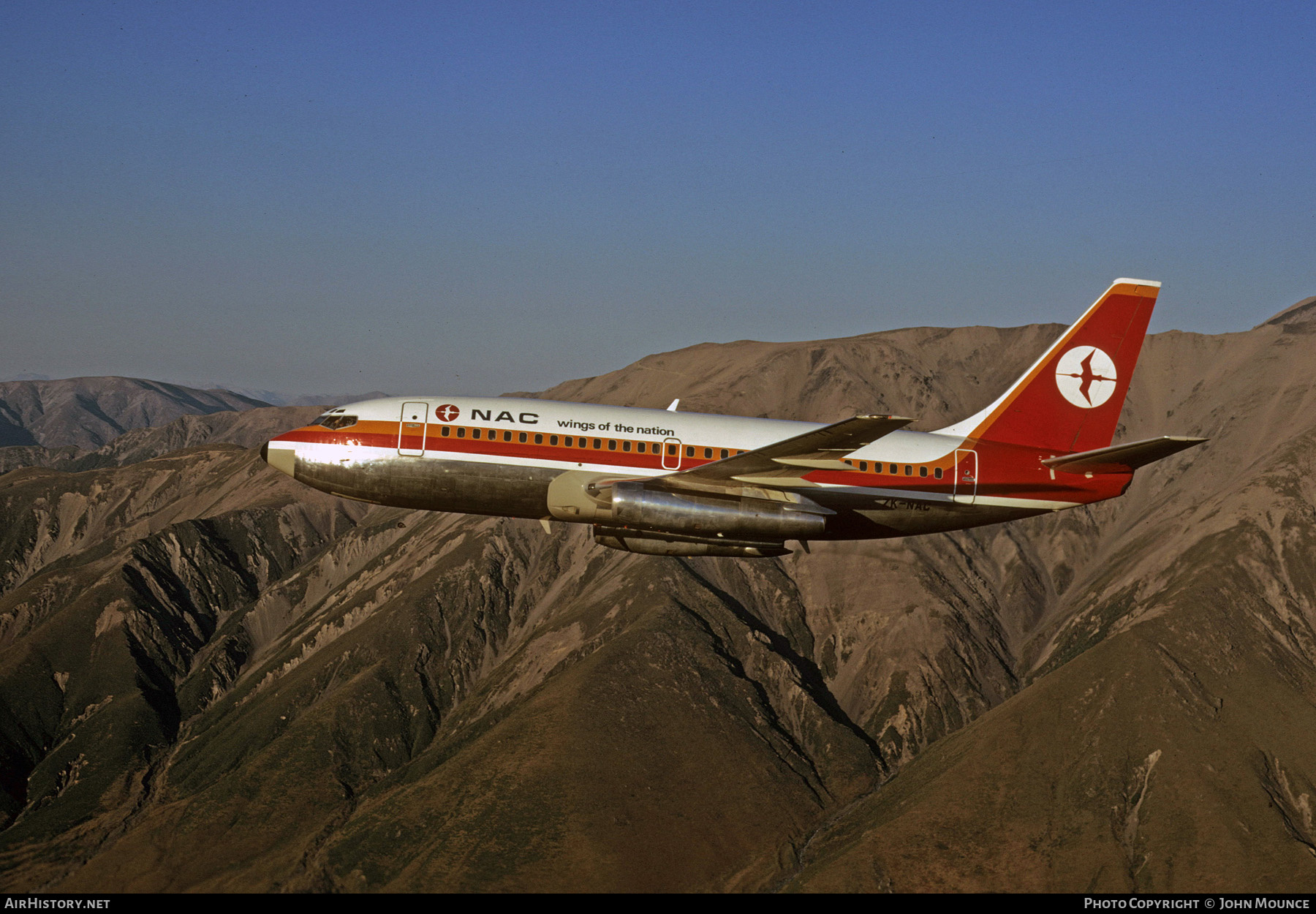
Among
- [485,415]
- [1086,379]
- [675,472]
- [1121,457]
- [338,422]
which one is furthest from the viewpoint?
[1086,379]

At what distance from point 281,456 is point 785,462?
24.2 m

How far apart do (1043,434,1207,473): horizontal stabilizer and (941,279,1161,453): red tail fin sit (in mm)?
3133

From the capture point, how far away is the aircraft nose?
52906mm

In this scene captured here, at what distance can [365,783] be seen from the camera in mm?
187625

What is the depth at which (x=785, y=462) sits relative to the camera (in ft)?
158

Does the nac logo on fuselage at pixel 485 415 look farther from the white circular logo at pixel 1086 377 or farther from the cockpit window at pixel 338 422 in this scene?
the white circular logo at pixel 1086 377

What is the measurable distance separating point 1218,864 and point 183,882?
143 metres

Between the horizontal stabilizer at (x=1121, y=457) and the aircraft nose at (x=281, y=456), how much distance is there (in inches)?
1427

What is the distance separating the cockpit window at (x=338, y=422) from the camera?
52594 mm

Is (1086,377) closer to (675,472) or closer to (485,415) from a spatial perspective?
(675,472)

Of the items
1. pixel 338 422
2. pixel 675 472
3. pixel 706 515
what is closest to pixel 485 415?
pixel 338 422

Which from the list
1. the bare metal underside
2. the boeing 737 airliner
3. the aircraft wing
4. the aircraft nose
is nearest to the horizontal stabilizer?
the boeing 737 airliner

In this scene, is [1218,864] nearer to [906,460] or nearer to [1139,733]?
[1139,733]
